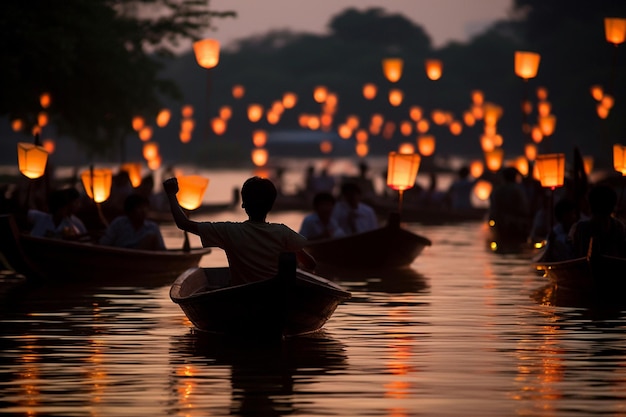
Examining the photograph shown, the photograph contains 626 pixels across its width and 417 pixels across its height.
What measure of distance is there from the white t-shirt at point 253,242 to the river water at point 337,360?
646mm

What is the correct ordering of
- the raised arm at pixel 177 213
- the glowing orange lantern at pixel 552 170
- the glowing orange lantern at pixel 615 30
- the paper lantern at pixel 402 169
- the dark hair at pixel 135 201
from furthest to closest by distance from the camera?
the glowing orange lantern at pixel 615 30 → the paper lantern at pixel 402 169 → the glowing orange lantern at pixel 552 170 → the dark hair at pixel 135 201 → the raised arm at pixel 177 213

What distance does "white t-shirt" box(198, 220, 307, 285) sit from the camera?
11.8m

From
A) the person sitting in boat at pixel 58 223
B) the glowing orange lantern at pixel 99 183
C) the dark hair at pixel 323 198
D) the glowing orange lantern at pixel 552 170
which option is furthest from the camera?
the glowing orange lantern at pixel 99 183

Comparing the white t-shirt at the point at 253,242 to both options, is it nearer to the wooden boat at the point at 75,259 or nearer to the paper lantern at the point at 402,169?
the wooden boat at the point at 75,259

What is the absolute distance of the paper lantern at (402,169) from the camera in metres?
20.4

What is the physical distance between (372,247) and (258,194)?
9.27 m

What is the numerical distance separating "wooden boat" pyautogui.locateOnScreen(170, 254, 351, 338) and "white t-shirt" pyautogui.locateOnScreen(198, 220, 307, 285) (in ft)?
0.79

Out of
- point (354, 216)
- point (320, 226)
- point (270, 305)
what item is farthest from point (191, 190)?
point (270, 305)

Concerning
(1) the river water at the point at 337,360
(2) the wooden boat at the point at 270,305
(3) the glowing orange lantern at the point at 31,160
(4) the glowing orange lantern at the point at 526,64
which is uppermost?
(4) the glowing orange lantern at the point at 526,64

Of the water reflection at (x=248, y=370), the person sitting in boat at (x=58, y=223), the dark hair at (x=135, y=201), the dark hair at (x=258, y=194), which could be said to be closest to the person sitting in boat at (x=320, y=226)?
the dark hair at (x=135, y=201)

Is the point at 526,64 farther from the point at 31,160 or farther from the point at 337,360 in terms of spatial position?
the point at 337,360

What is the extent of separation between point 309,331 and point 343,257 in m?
7.85

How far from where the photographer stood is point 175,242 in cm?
2811

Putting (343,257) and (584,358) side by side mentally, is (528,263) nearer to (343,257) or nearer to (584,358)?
(343,257)
